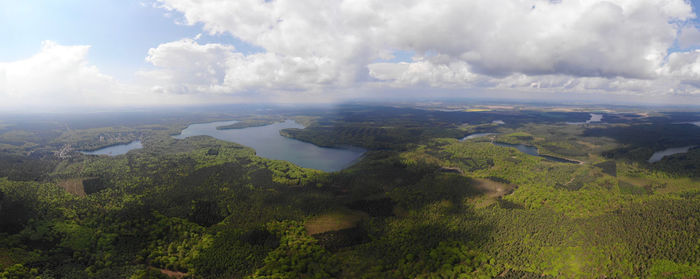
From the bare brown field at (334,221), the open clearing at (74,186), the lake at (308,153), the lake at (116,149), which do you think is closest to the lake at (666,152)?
the lake at (308,153)

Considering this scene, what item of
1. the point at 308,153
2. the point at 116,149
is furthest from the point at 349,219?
the point at 116,149

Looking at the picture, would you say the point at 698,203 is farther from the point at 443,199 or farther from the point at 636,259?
the point at 443,199

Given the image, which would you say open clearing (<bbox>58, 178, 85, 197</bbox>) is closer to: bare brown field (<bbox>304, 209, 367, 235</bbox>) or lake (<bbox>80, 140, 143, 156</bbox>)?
bare brown field (<bbox>304, 209, 367, 235</bbox>)

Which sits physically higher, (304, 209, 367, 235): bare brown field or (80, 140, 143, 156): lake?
(80, 140, 143, 156): lake

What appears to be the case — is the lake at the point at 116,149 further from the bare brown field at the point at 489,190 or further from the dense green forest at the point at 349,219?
the bare brown field at the point at 489,190

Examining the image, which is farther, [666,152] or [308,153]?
[308,153]

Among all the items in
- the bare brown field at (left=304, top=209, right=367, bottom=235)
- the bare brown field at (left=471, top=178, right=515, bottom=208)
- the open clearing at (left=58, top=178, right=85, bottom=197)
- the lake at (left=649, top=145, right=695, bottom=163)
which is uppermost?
the open clearing at (left=58, top=178, right=85, bottom=197)

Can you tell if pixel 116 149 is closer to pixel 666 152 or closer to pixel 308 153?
pixel 308 153

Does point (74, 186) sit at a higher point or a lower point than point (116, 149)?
lower

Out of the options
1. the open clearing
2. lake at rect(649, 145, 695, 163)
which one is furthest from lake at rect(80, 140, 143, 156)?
lake at rect(649, 145, 695, 163)

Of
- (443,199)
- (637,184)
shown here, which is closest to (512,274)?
(443,199)
